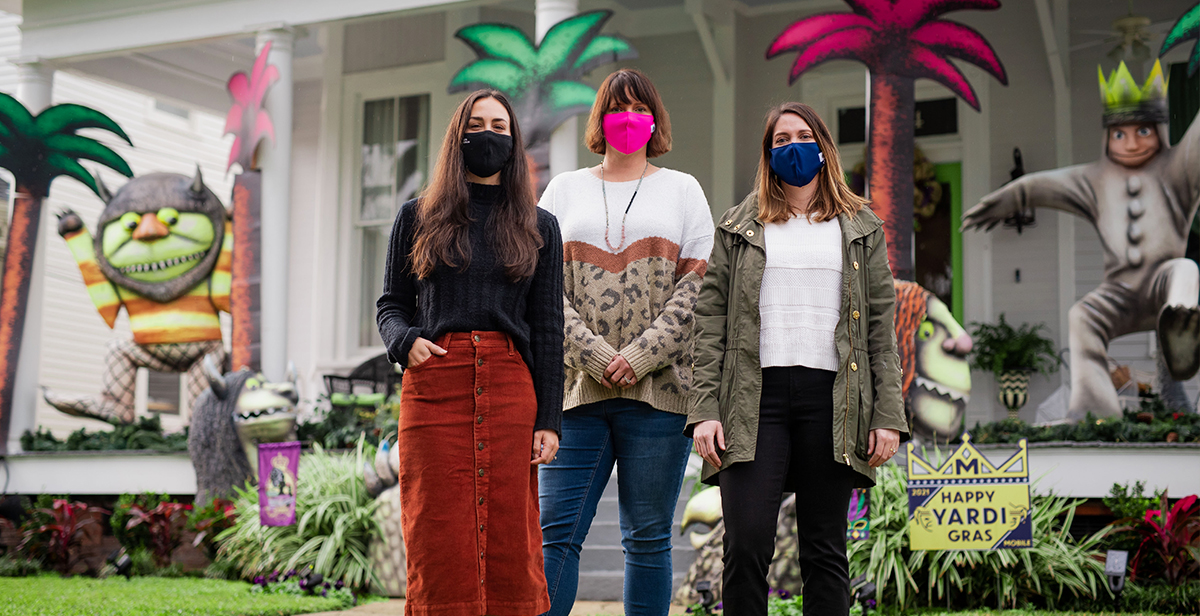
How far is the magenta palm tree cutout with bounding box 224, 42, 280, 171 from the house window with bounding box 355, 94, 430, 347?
8.08 feet

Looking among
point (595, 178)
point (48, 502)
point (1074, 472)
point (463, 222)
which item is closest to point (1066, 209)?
point (1074, 472)

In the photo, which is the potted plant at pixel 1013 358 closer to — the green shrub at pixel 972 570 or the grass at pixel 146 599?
the green shrub at pixel 972 570

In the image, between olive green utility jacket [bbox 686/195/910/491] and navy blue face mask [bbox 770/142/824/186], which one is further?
navy blue face mask [bbox 770/142/824/186]

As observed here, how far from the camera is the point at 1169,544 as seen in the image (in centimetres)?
529

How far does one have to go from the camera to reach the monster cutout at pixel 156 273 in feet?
30.2

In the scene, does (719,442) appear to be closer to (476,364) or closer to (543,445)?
(543,445)

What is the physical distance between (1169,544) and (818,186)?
3.56 metres

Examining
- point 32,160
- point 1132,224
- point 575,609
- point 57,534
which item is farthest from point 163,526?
point 1132,224

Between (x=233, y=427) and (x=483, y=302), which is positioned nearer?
(x=483, y=302)

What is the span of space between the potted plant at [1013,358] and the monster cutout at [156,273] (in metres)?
6.54

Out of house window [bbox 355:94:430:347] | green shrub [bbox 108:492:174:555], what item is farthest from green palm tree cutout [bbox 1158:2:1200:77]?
green shrub [bbox 108:492:174:555]

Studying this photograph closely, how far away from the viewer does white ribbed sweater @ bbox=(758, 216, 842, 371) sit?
276 cm

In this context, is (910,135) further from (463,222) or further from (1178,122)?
(463,222)

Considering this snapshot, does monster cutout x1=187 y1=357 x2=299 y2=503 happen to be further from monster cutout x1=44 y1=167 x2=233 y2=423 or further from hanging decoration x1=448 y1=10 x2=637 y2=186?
hanging decoration x1=448 y1=10 x2=637 y2=186
